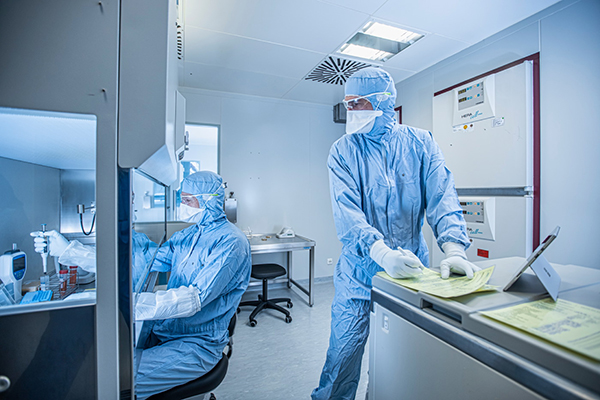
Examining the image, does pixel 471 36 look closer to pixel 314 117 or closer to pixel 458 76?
pixel 458 76

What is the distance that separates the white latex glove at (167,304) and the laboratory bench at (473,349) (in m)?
0.73

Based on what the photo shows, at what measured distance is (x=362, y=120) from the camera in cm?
139

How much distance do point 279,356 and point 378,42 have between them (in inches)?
104

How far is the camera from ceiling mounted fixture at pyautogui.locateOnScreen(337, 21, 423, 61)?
2.14m

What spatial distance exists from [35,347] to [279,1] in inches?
78.3

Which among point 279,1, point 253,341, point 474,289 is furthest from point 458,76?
point 253,341

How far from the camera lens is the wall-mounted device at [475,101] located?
2092 mm

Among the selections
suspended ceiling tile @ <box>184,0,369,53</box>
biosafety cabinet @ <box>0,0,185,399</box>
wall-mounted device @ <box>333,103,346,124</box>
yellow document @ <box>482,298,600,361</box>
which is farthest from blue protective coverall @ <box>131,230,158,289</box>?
wall-mounted device @ <box>333,103,346,124</box>

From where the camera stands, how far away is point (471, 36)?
2.19m

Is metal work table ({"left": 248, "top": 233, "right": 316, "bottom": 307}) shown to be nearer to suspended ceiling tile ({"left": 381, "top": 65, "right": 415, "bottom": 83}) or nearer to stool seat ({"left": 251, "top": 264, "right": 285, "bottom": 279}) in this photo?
stool seat ({"left": 251, "top": 264, "right": 285, "bottom": 279})

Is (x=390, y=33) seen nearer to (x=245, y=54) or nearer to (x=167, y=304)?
(x=245, y=54)

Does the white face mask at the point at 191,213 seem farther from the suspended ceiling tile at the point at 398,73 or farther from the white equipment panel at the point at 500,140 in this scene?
the suspended ceiling tile at the point at 398,73

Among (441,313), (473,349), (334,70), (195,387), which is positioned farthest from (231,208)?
(473,349)

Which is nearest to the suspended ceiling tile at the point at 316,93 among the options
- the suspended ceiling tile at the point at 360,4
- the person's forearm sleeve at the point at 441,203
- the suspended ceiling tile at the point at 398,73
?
the suspended ceiling tile at the point at 398,73
